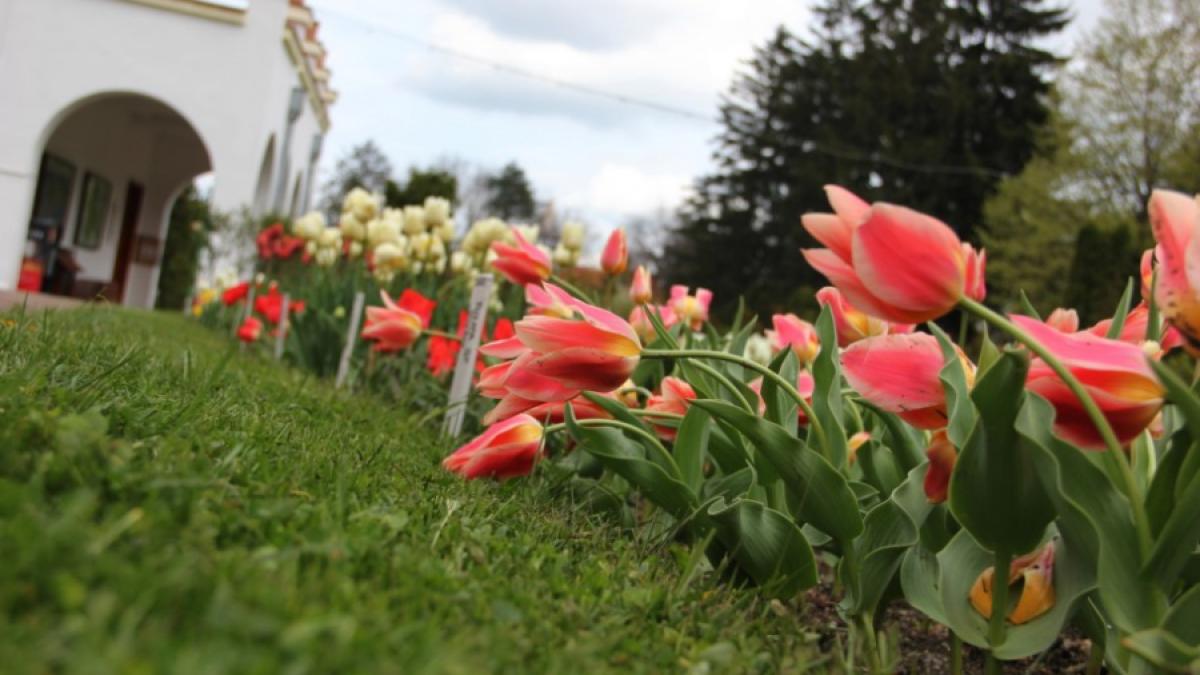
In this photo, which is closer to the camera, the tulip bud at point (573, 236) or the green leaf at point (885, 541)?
the green leaf at point (885, 541)

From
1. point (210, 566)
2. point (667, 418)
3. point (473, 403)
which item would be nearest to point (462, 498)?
point (667, 418)

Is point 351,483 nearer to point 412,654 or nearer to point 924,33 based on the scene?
point 412,654

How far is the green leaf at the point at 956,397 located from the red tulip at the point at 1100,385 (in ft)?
0.43

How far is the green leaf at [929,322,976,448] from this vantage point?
49.8 inches

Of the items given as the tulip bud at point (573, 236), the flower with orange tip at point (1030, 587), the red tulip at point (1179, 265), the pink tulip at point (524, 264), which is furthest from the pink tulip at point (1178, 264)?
the tulip bud at point (573, 236)

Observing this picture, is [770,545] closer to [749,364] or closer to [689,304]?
[749,364]

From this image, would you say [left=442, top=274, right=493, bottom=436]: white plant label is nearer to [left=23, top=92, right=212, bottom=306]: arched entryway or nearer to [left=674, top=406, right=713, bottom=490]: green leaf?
[left=674, top=406, right=713, bottom=490]: green leaf

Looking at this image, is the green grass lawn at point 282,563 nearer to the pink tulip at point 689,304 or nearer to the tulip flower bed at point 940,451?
the tulip flower bed at point 940,451

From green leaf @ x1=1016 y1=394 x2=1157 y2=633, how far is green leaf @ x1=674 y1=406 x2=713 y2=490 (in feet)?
2.27

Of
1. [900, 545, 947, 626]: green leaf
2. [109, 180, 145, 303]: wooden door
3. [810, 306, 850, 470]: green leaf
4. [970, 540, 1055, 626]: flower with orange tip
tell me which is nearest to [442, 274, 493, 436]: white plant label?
[810, 306, 850, 470]: green leaf

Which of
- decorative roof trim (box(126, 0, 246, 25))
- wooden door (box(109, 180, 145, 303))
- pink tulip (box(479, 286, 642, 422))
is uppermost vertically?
decorative roof trim (box(126, 0, 246, 25))

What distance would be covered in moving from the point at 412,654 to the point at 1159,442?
1446 mm

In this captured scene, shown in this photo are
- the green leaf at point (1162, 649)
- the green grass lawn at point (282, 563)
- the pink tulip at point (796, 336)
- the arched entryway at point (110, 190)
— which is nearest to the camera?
the green grass lawn at point (282, 563)

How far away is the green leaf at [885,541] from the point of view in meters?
1.50
